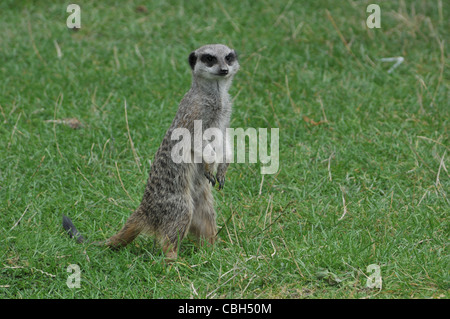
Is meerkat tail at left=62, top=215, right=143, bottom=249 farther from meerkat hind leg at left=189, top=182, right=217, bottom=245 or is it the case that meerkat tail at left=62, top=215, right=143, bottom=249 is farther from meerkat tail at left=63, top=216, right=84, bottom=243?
meerkat hind leg at left=189, top=182, right=217, bottom=245

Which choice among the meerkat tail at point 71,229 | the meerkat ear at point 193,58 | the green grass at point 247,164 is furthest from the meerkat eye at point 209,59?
the meerkat tail at point 71,229

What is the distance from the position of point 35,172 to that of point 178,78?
203cm

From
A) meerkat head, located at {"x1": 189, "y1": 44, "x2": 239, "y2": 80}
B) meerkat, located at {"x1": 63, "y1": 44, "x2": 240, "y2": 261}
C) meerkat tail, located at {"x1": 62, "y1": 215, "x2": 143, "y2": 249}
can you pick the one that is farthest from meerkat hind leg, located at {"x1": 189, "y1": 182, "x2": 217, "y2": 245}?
meerkat head, located at {"x1": 189, "y1": 44, "x2": 239, "y2": 80}

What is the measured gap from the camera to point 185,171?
Answer: 4234 mm

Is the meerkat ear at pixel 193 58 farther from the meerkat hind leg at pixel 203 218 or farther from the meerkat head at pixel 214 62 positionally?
the meerkat hind leg at pixel 203 218

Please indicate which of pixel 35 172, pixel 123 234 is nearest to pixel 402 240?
pixel 123 234

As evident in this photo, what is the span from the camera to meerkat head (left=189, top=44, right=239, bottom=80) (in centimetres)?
418

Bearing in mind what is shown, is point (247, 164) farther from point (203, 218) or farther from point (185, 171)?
point (185, 171)

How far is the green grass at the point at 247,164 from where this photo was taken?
3875 mm

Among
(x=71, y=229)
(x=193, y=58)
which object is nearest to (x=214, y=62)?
(x=193, y=58)

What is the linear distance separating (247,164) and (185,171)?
48.0 inches

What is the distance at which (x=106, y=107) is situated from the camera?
6.21 meters
